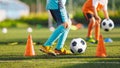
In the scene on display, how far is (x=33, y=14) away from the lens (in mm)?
60531

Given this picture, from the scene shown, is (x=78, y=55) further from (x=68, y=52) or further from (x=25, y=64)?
(x=25, y=64)

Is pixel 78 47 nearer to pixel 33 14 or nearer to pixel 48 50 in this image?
pixel 48 50

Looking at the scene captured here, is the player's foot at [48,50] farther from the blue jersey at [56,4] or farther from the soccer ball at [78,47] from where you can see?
the blue jersey at [56,4]

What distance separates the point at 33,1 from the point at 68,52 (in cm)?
8698

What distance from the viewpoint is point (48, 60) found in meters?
9.19

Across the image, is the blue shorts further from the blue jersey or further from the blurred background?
the blurred background

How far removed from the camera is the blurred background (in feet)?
166

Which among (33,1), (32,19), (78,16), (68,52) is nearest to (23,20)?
(32,19)

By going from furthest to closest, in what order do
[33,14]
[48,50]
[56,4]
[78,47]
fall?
[33,14] < [78,47] < [56,4] < [48,50]

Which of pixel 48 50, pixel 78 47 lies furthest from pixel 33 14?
pixel 48 50

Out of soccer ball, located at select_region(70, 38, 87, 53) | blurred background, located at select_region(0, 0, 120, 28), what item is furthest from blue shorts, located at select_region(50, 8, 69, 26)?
blurred background, located at select_region(0, 0, 120, 28)

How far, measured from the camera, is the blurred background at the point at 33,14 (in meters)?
50.6

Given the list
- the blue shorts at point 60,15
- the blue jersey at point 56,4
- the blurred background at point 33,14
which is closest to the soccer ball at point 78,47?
the blue shorts at point 60,15

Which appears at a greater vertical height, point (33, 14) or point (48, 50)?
point (48, 50)
